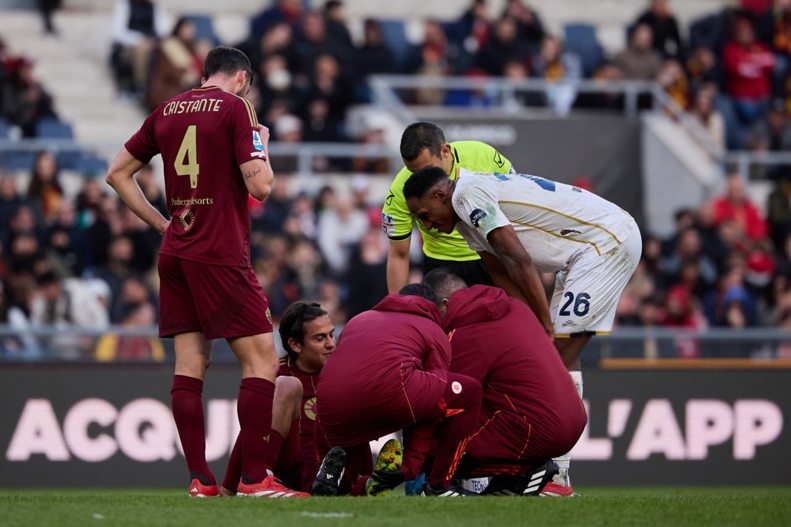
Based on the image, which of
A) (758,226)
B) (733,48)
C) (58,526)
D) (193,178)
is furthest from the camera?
(733,48)

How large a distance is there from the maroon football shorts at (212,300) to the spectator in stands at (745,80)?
1306 centimetres

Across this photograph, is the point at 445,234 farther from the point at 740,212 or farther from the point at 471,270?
the point at 740,212

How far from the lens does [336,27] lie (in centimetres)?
1798

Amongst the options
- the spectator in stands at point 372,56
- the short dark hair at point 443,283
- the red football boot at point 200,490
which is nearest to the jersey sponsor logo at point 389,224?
the short dark hair at point 443,283

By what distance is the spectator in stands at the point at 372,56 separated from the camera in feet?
59.1

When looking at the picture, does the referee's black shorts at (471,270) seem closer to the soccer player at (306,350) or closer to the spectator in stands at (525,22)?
the soccer player at (306,350)

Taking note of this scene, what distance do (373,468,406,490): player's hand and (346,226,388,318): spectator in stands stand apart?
6.20m

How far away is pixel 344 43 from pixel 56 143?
4319 mm

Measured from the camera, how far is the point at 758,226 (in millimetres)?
17031

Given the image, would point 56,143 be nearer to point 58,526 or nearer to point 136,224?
point 136,224

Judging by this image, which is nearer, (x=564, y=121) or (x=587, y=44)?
(x=564, y=121)

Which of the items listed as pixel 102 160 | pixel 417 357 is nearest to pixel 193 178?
pixel 417 357

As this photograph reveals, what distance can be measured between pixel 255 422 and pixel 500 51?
11.8 metres

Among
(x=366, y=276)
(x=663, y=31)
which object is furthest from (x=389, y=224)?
(x=663, y=31)
